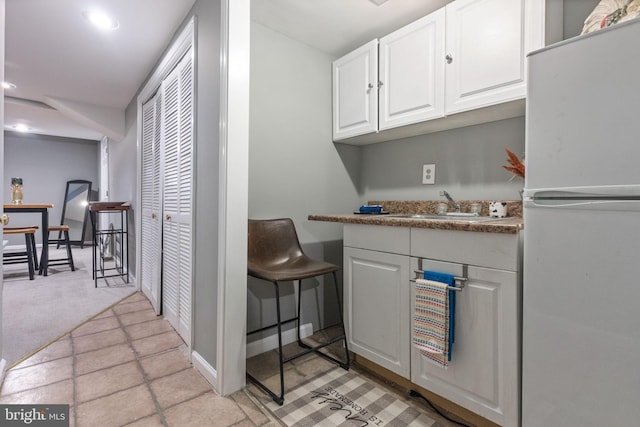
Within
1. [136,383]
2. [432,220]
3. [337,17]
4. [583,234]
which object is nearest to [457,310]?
[432,220]

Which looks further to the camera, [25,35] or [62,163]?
[62,163]

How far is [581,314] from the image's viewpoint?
97cm

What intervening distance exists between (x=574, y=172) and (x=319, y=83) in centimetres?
183

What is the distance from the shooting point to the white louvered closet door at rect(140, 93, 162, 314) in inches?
105

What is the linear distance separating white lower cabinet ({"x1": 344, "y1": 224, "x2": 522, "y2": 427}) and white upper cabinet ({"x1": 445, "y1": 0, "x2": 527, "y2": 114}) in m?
0.78

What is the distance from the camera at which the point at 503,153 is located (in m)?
1.78

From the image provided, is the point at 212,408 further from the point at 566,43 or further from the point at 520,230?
the point at 566,43

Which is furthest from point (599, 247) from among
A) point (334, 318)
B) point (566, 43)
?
point (334, 318)

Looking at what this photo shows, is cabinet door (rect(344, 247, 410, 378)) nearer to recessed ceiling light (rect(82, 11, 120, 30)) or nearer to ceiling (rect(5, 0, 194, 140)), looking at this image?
ceiling (rect(5, 0, 194, 140))

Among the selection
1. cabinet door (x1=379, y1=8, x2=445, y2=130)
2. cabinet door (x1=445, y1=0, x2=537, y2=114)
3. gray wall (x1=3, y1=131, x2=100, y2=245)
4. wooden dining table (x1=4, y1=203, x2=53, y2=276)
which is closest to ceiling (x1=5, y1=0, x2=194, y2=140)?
wooden dining table (x1=4, y1=203, x2=53, y2=276)

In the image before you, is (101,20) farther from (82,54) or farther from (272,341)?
(272,341)

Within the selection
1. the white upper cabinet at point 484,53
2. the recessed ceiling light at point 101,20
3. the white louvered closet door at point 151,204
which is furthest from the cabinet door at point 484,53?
the white louvered closet door at point 151,204

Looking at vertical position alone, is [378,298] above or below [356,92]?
below

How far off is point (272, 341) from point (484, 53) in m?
2.15
